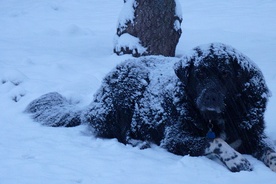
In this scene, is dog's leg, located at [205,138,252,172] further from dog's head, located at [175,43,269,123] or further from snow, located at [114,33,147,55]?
snow, located at [114,33,147,55]

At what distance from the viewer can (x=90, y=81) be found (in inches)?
285

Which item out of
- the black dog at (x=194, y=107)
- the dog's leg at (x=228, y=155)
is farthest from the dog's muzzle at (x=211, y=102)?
the dog's leg at (x=228, y=155)

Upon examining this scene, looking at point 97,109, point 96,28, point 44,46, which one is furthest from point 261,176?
point 96,28

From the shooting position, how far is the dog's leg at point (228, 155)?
3.84 m

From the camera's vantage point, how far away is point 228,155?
397 cm

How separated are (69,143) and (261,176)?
7.34 ft

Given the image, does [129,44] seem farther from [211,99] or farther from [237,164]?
[237,164]

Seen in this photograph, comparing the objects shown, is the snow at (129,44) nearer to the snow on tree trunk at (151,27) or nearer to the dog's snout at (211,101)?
the snow on tree trunk at (151,27)

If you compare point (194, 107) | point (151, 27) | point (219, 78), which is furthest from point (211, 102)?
point (151, 27)

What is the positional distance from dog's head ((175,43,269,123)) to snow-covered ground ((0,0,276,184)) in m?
0.67

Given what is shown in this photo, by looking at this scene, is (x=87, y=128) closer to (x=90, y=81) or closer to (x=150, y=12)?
(x=90, y=81)

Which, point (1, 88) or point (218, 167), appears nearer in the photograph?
point (218, 167)

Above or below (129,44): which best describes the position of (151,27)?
above

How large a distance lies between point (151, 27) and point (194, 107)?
4438mm
